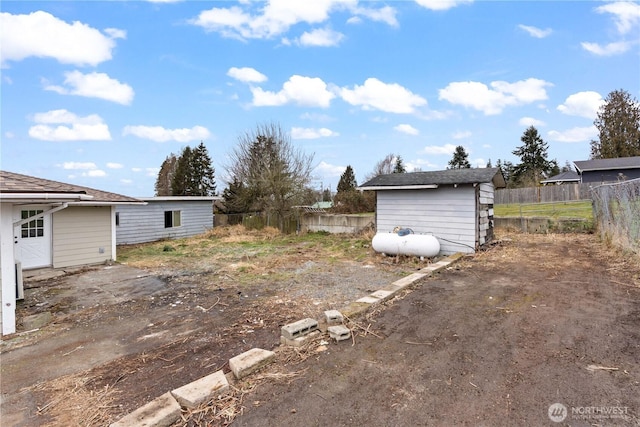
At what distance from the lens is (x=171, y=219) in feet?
51.4

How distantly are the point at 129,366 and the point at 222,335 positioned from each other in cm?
100

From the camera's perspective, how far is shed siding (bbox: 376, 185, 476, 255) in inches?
339

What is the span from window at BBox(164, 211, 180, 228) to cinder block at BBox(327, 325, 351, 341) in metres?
14.3

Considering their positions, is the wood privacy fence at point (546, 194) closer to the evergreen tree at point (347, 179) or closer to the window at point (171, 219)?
the evergreen tree at point (347, 179)

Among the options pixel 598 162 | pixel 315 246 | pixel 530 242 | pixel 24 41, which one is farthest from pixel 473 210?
pixel 598 162

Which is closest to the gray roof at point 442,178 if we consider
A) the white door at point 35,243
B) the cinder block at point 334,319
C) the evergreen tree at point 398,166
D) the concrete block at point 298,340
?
the cinder block at point 334,319

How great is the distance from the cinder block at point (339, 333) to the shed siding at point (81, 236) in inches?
362

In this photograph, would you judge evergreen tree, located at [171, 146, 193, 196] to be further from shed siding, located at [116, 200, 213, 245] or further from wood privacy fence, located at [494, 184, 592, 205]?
wood privacy fence, located at [494, 184, 592, 205]

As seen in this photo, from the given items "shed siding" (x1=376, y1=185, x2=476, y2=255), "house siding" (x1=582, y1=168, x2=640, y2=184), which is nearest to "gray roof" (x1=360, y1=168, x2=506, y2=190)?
"shed siding" (x1=376, y1=185, x2=476, y2=255)

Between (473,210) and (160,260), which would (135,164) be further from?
(473,210)

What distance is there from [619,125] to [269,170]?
3530 cm

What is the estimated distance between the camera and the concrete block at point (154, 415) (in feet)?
6.72

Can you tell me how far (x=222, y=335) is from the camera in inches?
149

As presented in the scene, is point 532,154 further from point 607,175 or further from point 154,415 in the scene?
point 154,415
